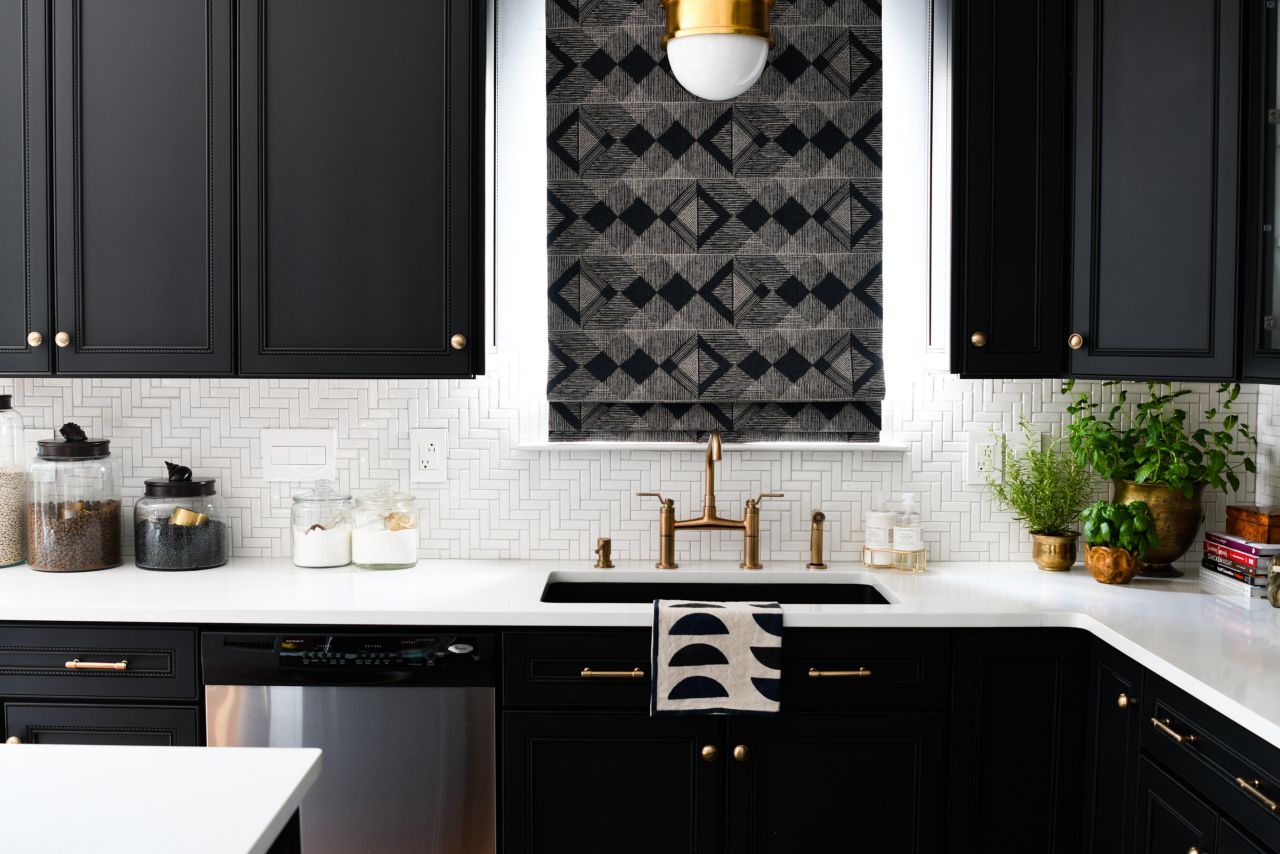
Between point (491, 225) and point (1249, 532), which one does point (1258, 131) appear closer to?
point (1249, 532)

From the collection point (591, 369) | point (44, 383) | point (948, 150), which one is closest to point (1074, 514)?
point (948, 150)

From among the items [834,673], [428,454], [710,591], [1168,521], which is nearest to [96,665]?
[428,454]

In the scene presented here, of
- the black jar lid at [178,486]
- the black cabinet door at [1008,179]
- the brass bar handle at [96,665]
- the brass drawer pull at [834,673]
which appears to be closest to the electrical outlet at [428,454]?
the black jar lid at [178,486]

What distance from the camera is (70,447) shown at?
277 centimetres

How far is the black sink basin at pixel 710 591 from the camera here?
2865 millimetres

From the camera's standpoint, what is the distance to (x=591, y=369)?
296 centimetres

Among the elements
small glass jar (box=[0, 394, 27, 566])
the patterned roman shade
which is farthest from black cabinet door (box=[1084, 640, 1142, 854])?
small glass jar (box=[0, 394, 27, 566])

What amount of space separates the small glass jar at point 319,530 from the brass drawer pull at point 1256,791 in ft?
6.78

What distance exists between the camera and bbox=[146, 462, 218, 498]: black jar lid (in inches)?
110

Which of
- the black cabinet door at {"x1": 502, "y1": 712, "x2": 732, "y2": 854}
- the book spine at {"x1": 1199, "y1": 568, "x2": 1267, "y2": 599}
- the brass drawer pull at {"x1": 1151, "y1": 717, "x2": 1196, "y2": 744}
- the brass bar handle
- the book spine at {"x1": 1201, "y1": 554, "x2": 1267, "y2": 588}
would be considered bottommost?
the black cabinet door at {"x1": 502, "y1": 712, "x2": 732, "y2": 854}

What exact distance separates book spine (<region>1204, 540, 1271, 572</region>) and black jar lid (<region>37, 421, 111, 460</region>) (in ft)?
9.06

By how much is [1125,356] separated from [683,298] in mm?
1090

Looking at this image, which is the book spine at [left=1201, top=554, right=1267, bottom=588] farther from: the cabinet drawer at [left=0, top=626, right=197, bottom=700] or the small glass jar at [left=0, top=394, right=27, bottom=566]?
the small glass jar at [left=0, top=394, right=27, bottom=566]

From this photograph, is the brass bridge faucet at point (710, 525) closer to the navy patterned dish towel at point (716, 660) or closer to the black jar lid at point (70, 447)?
the navy patterned dish towel at point (716, 660)
